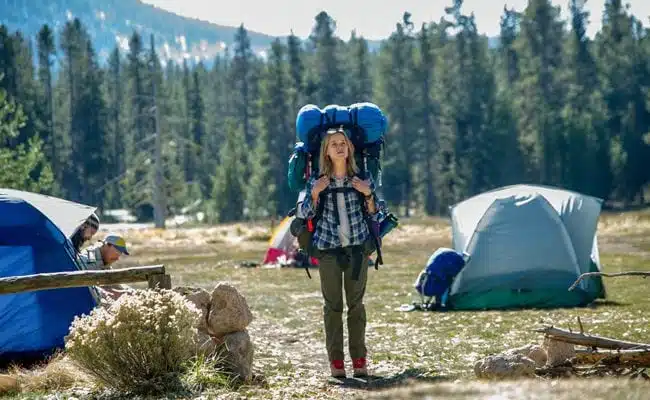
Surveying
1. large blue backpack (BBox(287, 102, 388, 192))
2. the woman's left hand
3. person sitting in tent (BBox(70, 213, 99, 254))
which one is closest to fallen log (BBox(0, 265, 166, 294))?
large blue backpack (BBox(287, 102, 388, 192))

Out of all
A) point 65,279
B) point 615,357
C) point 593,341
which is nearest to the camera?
point 615,357

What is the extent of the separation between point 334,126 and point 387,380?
2.41 meters

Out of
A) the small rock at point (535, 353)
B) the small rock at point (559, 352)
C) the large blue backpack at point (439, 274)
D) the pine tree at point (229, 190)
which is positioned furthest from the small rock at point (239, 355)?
the pine tree at point (229, 190)

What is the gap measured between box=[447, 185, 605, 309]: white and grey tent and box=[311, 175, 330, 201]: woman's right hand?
276 inches

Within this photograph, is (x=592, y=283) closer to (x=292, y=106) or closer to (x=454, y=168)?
(x=454, y=168)

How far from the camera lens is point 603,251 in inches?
1125

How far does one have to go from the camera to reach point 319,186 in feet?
27.7

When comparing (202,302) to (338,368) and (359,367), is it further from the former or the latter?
(359,367)

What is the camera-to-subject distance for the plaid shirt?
27.8 ft

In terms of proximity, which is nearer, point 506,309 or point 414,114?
point 506,309

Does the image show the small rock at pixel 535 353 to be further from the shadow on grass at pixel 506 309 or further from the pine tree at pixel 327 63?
the pine tree at pixel 327 63

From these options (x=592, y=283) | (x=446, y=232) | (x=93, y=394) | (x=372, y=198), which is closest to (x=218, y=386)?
(x=93, y=394)

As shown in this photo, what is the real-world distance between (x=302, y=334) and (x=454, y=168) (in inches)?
2717

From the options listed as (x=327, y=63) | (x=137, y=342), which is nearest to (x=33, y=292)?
(x=137, y=342)
